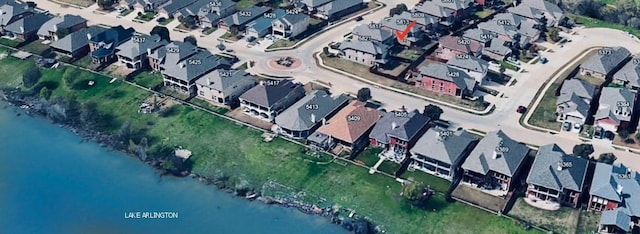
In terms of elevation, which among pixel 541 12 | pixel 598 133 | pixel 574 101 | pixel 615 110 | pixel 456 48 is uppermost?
pixel 615 110

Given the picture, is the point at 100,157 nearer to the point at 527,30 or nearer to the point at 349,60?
the point at 349,60

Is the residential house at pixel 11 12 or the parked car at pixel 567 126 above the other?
the parked car at pixel 567 126

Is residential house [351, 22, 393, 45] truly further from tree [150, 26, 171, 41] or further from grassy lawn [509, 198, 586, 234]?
grassy lawn [509, 198, 586, 234]

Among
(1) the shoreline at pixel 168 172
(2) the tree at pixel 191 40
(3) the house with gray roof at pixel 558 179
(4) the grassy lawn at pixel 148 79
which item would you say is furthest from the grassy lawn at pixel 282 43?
(3) the house with gray roof at pixel 558 179

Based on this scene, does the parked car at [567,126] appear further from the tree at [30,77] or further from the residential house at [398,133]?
the tree at [30,77]

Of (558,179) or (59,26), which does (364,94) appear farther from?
(59,26)

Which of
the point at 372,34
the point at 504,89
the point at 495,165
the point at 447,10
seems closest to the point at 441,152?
the point at 495,165

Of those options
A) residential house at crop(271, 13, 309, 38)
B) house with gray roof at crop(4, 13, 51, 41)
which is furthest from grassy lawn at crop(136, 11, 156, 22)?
residential house at crop(271, 13, 309, 38)
